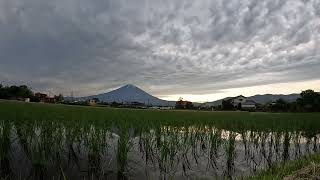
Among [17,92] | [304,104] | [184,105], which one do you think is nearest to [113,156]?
[304,104]

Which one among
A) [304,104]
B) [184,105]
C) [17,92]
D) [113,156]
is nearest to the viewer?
[113,156]

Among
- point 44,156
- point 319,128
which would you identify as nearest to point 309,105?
point 319,128

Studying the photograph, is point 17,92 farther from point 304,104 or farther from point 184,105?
point 304,104

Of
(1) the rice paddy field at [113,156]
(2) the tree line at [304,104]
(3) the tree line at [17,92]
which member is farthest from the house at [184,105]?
(1) the rice paddy field at [113,156]

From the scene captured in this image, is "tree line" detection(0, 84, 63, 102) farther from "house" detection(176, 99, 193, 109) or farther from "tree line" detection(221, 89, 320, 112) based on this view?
"tree line" detection(221, 89, 320, 112)

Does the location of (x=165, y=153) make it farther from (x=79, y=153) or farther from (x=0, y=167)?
(x=0, y=167)

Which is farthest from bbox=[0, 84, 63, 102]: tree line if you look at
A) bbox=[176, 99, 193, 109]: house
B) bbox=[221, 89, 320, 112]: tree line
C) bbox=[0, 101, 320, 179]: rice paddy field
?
bbox=[0, 101, 320, 179]: rice paddy field

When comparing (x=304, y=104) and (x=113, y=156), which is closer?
(x=113, y=156)

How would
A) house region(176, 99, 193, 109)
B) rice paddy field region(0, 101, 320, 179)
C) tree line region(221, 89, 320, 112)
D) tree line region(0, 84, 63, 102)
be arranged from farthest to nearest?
house region(176, 99, 193, 109) → tree line region(0, 84, 63, 102) → tree line region(221, 89, 320, 112) → rice paddy field region(0, 101, 320, 179)

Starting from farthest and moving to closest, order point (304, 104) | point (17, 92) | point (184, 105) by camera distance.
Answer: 1. point (184, 105)
2. point (17, 92)
3. point (304, 104)

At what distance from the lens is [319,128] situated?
25344 millimetres

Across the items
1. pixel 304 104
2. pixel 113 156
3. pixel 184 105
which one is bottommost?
pixel 113 156

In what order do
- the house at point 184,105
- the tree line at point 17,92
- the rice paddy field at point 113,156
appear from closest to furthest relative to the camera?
the rice paddy field at point 113,156 < the tree line at point 17,92 < the house at point 184,105

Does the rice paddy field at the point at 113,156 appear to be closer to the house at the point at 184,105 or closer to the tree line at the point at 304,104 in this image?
the tree line at the point at 304,104
